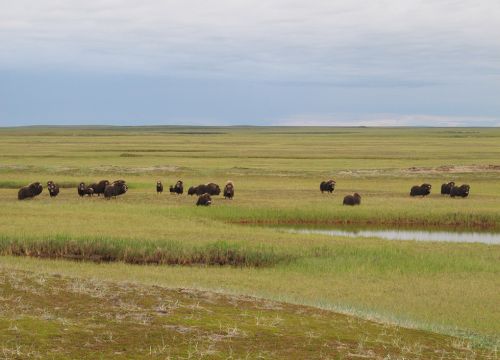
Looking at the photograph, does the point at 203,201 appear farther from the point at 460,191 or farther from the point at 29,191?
the point at 460,191

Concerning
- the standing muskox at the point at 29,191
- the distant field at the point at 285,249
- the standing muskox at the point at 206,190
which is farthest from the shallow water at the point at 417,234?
the standing muskox at the point at 29,191

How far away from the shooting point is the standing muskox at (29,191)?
124ft

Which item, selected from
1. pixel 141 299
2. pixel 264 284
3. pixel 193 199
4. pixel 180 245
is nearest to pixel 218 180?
pixel 193 199

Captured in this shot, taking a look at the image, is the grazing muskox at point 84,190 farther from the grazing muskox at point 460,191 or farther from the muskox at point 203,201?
the grazing muskox at point 460,191

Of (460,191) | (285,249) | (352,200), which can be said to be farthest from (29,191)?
(460,191)

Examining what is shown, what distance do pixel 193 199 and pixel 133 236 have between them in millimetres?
13933

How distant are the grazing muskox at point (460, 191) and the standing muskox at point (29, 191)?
76.8 ft

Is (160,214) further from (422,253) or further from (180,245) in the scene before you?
(422,253)

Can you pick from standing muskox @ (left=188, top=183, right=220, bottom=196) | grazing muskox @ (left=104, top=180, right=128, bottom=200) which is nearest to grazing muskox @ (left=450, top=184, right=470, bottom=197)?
standing muskox @ (left=188, top=183, right=220, bottom=196)

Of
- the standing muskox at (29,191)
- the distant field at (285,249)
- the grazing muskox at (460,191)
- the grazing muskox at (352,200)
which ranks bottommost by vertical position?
the distant field at (285,249)

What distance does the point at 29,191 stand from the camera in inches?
1508

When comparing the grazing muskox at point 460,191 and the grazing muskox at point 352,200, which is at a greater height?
the grazing muskox at point 460,191

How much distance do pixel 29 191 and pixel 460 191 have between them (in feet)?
79.3

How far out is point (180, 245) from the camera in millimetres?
24734
